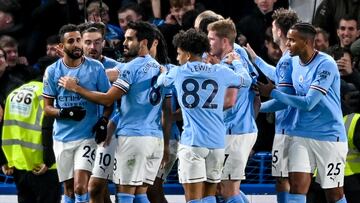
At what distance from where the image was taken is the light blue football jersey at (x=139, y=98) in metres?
13.2

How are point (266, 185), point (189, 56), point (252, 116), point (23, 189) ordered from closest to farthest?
point (189, 56) < point (252, 116) < point (23, 189) < point (266, 185)

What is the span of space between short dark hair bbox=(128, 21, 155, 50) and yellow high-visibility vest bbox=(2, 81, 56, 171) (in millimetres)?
1474

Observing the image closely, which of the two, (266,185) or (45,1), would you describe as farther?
(45,1)

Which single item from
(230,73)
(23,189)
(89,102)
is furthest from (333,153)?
(23,189)

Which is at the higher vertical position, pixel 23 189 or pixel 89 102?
pixel 89 102

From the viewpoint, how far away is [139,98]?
522 inches

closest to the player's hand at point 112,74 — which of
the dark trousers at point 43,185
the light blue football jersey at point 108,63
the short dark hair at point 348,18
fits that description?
the light blue football jersey at point 108,63

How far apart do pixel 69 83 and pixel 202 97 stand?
133 centimetres

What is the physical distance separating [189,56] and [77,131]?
1419mm

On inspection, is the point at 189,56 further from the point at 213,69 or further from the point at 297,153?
the point at 297,153

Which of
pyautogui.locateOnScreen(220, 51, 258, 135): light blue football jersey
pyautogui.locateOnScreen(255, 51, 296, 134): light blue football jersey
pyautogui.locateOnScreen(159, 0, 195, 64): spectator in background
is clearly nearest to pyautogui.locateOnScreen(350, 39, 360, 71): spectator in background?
pyautogui.locateOnScreen(255, 51, 296, 134): light blue football jersey

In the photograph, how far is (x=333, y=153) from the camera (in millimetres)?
13211

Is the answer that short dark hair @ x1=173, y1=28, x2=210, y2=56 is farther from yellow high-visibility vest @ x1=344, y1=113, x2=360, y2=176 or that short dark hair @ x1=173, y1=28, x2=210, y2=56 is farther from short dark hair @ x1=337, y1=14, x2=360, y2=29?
short dark hair @ x1=337, y1=14, x2=360, y2=29

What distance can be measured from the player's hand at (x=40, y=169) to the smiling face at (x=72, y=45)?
146 centimetres
